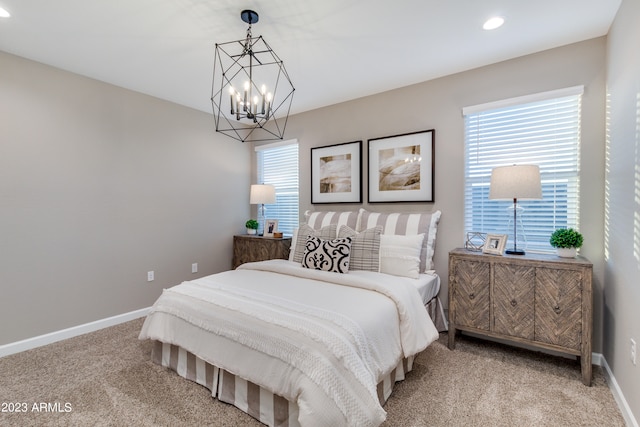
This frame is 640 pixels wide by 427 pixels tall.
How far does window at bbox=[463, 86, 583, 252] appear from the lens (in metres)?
2.52

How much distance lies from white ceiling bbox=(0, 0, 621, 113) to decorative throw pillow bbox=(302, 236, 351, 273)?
Result: 1.67 metres

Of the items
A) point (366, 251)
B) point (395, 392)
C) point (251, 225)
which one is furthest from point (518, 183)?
point (251, 225)

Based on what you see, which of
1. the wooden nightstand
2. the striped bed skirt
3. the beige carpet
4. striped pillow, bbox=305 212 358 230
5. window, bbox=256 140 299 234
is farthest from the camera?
window, bbox=256 140 299 234

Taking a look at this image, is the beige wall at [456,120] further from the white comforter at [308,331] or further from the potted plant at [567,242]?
the white comforter at [308,331]

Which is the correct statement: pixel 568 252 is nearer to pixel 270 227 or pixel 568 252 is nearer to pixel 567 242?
pixel 567 242

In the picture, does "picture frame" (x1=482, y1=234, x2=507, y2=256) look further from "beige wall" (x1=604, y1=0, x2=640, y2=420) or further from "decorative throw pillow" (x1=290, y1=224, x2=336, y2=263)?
"decorative throw pillow" (x1=290, y1=224, x2=336, y2=263)

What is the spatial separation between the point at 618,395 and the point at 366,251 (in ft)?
6.18

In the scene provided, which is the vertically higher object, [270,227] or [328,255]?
[270,227]

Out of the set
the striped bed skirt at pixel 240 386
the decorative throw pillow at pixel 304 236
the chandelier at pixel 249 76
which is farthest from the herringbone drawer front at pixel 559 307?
the chandelier at pixel 249 76

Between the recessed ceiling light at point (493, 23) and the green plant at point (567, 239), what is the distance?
1.63 metres

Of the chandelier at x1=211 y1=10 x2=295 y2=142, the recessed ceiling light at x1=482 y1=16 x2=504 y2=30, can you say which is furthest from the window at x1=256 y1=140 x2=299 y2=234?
the recessed ceiling light at x1=482 y1=16 x2=504 y2=30

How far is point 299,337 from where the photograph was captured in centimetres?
158

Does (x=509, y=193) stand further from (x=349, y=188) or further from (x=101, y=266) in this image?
(x=101, y=266)

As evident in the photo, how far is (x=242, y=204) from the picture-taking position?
4652mm
